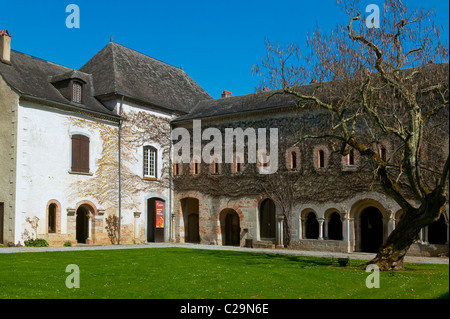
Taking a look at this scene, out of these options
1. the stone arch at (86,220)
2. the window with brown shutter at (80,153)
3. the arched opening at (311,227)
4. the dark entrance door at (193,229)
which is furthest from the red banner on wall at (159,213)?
the arched opening at (311,227)

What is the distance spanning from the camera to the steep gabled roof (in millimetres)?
26438

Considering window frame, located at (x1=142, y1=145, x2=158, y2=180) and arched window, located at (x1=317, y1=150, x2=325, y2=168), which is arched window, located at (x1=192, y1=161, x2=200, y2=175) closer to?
window frame, located at (x1=142, y1=145, x2=158, y2=180)

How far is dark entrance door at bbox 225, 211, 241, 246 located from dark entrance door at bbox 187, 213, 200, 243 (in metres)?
2.25

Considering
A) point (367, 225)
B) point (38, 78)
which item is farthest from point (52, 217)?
point (367, 225)

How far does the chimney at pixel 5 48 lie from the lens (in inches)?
890

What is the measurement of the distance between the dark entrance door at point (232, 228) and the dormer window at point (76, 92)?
10.2 m

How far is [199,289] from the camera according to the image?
10062mm

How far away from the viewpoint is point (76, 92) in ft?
79.2

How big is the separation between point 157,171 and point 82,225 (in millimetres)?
4951

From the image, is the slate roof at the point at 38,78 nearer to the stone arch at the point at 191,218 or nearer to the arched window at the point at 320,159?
the stone arch at the point at 191,218

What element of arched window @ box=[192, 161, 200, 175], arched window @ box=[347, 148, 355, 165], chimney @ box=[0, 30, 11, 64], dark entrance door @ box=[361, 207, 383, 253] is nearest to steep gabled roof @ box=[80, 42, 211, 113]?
arched window @ box=[192, 161, 200, 175]

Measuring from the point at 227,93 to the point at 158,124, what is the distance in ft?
19.4

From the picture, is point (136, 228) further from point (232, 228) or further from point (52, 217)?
point (232, 228)
